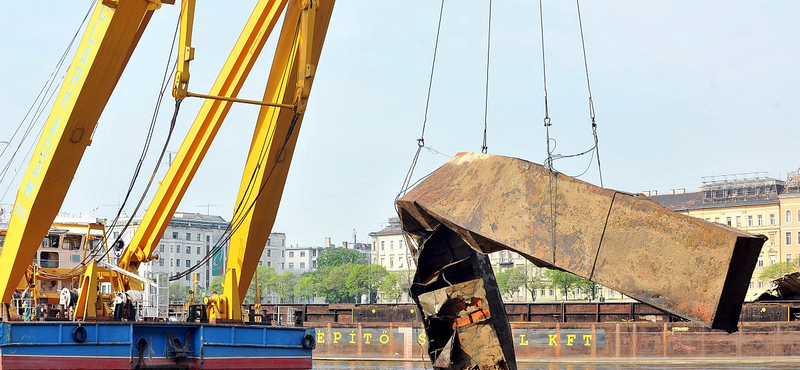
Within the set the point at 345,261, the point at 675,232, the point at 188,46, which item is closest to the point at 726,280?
the point at 675,232

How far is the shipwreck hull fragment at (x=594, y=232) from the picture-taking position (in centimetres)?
987

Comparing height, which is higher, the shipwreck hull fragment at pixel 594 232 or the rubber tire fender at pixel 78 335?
the shipwreck hull fragment at pixel 594 232

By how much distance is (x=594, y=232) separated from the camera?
1077 centimetres

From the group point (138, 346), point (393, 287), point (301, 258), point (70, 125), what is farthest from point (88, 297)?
point (301, 258)

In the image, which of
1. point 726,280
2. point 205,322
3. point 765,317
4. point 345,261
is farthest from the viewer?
point 345,261

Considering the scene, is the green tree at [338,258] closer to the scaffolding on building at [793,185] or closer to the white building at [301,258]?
the white building at [301,258]

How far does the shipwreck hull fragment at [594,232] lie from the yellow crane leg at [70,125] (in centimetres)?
676

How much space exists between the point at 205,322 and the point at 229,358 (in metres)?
1.18

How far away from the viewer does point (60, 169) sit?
17828 millimetres

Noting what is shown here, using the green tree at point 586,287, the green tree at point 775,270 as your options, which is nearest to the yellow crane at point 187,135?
the green tree at point 586,287

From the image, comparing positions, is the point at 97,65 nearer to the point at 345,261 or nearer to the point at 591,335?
the point at 591,335

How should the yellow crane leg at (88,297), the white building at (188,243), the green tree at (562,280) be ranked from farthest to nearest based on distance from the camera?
1. the white building at (188,243)
2. the green tree at (562,280)
3. the yellow crane leg at (88,297)

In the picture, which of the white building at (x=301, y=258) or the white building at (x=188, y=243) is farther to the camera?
the white building at (x=301, y=258)

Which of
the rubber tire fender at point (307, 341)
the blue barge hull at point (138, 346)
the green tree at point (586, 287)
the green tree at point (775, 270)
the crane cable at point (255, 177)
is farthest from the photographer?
the green tree at point (586, 287)
